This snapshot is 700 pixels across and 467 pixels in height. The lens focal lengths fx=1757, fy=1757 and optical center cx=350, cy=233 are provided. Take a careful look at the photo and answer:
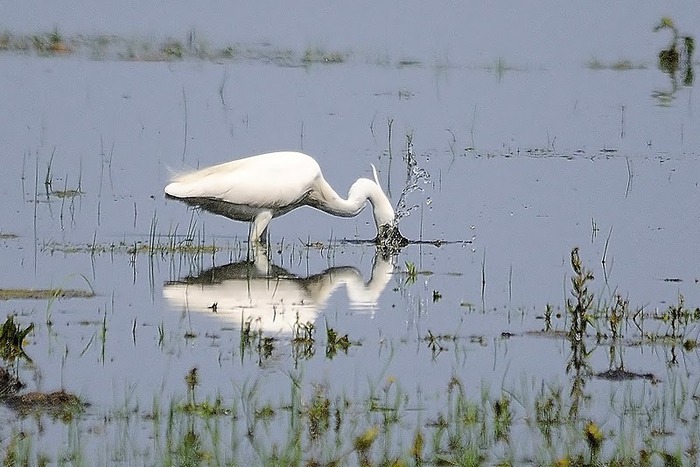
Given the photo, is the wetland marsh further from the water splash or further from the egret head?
the egret head

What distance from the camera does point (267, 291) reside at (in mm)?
11305

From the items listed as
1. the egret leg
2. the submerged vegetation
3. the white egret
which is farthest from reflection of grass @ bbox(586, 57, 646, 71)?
the submerged vegetation

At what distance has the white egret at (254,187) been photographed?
43.9 ft

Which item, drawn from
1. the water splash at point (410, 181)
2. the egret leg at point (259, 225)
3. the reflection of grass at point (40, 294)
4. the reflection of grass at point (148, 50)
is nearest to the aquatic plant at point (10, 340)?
the reflection of grass at point (40, 294)

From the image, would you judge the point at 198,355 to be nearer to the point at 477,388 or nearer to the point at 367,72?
the point at 477,388

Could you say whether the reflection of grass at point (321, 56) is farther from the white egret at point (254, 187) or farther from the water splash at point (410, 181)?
the white egret at point (254, 187)

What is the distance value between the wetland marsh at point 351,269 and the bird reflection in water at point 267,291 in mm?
42

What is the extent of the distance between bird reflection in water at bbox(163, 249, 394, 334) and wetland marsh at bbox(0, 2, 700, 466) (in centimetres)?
4

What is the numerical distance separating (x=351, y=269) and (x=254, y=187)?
1.22 meters

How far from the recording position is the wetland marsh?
774 cm

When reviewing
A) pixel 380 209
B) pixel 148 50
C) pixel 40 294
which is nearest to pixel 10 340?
pixel 40 294

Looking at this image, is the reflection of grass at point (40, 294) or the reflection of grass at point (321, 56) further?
the reflection of grass at point (321, 56)

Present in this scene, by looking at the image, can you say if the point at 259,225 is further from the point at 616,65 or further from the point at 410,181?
the point at 616,65

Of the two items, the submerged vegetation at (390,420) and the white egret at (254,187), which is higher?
the white egret at (254,187)
